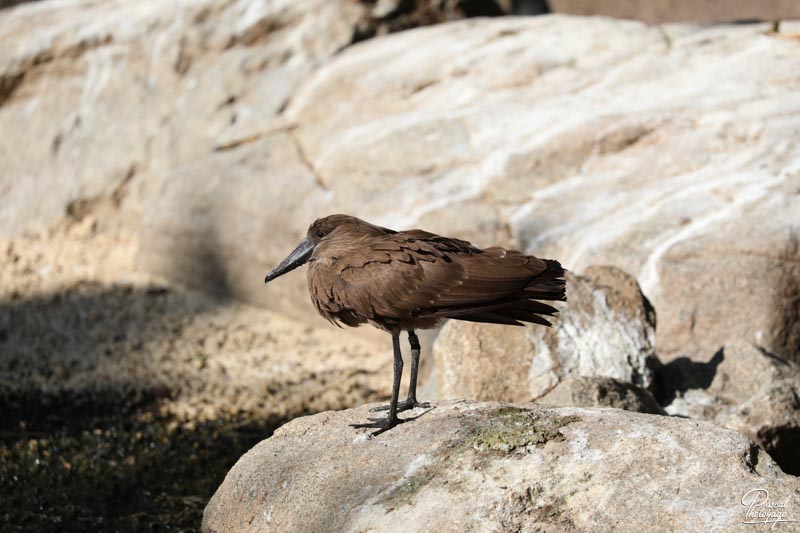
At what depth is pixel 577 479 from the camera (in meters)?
2.98

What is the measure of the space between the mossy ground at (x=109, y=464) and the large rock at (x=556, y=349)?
4.49 ft

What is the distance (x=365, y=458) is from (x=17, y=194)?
6.12 metres

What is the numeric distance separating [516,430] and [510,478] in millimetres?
249

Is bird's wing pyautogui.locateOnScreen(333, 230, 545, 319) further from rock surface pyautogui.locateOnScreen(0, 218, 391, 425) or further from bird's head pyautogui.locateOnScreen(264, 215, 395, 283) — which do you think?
rock surface pyautogui.locateOnScreen(0, 218, 391, 425)

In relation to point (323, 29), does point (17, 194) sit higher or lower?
lower

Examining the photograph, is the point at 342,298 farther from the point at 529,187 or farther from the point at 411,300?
the point at 529,187

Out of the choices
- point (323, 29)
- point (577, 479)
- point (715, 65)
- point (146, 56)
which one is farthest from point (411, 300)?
point (146, 56)

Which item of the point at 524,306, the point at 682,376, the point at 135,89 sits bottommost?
the point at 682,376

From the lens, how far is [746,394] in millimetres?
4543

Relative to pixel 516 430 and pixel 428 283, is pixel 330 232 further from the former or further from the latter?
pixel 516 430

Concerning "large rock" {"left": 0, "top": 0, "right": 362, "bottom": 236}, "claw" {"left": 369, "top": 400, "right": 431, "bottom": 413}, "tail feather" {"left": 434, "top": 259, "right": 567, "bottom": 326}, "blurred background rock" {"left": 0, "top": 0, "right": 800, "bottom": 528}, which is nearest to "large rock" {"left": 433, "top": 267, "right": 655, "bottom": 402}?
"blurred background rock" {"left": 0, "top": 0, "right": 800, "bottom": 528}

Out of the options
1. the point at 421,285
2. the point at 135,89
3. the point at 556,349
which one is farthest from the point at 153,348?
the point at 421,285
